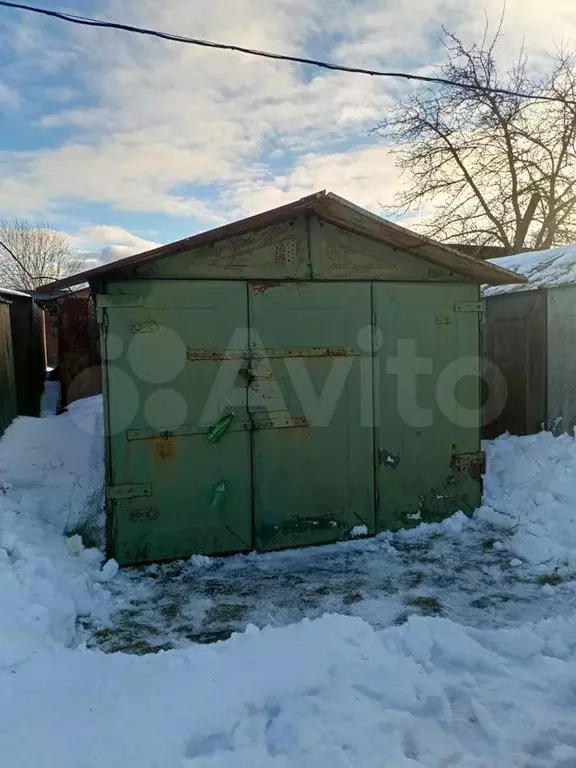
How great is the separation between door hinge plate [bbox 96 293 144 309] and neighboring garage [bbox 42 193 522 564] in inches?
0.4

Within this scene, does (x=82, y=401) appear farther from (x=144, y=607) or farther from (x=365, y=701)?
(x=365, y=701)

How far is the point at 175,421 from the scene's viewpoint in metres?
4.73

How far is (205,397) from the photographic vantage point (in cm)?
478

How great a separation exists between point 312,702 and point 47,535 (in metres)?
2.90

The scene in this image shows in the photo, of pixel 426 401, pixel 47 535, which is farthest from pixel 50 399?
pixel 426 401

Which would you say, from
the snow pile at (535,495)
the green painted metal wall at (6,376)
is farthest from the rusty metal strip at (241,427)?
the green painted metal wall at (6,376)

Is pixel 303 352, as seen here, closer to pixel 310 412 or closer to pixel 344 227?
pixel 310 412

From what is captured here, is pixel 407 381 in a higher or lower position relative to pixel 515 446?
higher

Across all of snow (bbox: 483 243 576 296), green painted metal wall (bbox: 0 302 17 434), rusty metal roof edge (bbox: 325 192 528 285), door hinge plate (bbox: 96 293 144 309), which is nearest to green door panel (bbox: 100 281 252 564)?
door hinge plate (bbox: 96 293 144 309)

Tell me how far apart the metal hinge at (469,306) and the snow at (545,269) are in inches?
43.1

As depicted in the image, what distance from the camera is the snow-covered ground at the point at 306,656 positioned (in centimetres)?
242

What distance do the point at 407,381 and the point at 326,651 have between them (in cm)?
287

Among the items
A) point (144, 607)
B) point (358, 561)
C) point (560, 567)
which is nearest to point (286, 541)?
point (358, 561)

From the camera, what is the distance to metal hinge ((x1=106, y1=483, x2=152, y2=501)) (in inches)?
181
